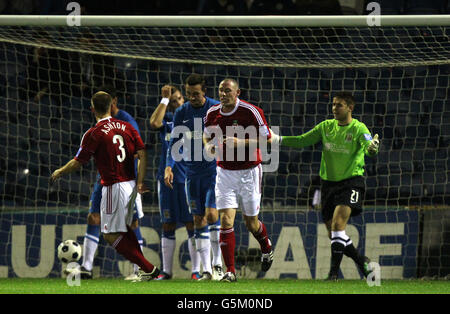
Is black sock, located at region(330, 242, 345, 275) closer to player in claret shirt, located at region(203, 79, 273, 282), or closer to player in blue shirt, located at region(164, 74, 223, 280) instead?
player in claret shirt, located at region(203, 79, 273, 282)

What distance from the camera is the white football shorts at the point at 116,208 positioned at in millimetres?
6742

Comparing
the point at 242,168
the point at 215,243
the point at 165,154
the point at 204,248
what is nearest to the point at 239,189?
the point at 242,168

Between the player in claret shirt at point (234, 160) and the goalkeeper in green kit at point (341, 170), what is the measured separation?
354mm

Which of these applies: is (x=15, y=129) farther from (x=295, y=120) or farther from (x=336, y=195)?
(x=336, y=195)

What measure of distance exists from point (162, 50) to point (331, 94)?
7.49 ft

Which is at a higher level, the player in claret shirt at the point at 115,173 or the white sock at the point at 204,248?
the player in claret shirt at the point at 115,173

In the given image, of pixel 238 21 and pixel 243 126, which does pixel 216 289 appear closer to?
pixel 243 126

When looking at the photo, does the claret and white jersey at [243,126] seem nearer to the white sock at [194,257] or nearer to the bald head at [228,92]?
the bald head at [228,92]

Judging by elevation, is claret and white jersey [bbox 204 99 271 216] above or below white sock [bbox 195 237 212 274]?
above

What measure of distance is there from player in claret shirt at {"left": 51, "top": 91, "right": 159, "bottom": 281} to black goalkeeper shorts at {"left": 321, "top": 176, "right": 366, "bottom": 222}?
1.80 metres

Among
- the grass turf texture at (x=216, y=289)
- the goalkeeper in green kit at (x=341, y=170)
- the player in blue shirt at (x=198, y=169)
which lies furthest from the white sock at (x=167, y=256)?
the goalkeeper in green kit at (x=341, y=170)

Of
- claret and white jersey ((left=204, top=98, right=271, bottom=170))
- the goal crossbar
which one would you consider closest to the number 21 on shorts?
claret and white jersey ((left=204, top=98, right=271, bottom=170))

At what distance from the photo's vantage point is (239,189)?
23.5ft

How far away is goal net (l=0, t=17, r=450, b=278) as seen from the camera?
8.79m
